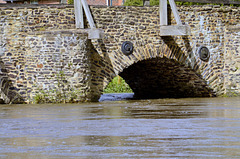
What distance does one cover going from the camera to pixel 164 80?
17141 mm

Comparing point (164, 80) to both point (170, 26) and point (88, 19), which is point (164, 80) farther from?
point (88, 19)

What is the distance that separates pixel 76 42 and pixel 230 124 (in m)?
6.39

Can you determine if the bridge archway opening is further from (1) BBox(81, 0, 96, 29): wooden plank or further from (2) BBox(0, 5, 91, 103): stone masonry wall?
(2) BBox(0, 5, 91, 103): stone masonry wall

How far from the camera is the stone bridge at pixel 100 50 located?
1298 centimetres

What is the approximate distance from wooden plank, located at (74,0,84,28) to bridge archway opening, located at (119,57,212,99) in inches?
104

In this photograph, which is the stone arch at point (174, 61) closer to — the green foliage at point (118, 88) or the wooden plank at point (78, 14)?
the wooden plank at point (78, 14)

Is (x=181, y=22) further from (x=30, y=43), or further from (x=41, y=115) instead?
(x=41, y=115)

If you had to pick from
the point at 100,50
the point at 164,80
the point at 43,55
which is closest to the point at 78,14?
the point at 100,50

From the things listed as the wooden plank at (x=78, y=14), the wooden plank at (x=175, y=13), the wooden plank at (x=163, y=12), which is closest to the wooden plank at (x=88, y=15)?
the wooden plank at (x=78, y=14)

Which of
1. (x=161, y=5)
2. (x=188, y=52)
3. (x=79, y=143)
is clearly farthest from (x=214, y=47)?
(x=79, y=143)

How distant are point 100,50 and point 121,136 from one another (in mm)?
7407

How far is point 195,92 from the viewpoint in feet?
53.1

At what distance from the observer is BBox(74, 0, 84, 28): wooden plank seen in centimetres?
1330

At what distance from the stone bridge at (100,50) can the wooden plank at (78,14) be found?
0.61 ft
